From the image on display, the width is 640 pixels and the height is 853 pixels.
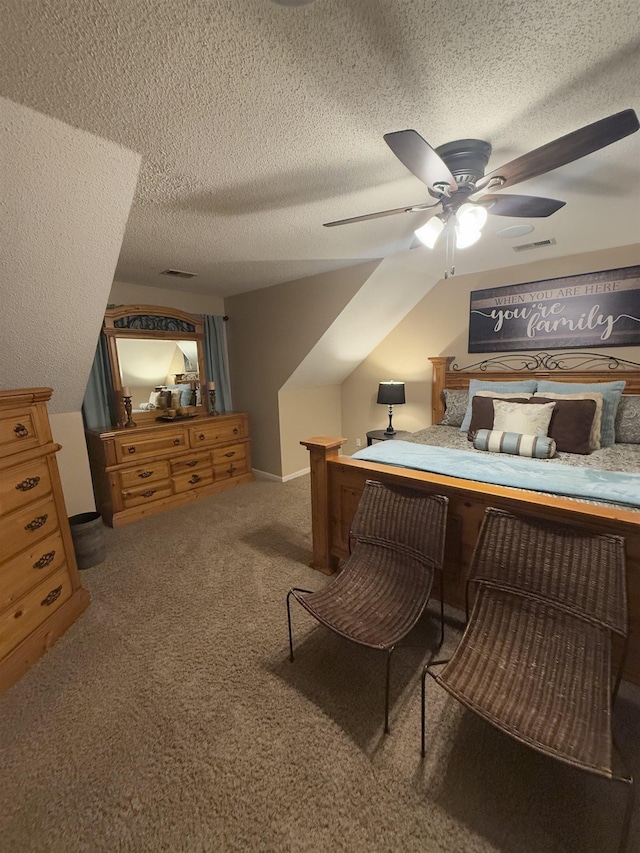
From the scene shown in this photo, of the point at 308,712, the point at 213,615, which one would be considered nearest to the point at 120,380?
the point at 213,615

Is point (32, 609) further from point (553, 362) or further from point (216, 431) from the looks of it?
point (553, 362)

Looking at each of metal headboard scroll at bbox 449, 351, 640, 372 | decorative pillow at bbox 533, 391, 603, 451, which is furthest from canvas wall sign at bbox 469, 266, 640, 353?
decorative pillow at bbox 533, 391, 603, 451

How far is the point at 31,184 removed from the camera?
1403mm

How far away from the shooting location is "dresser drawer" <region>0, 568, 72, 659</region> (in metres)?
1.59

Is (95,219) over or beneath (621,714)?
over

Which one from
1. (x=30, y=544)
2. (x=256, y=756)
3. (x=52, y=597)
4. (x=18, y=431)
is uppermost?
(x=18, y=431)

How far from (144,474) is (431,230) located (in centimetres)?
298

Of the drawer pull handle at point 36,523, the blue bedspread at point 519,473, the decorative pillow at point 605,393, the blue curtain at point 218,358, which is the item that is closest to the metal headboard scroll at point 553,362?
the decorative pillow at point 605,393

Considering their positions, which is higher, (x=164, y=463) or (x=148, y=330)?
(x=148, y=330)

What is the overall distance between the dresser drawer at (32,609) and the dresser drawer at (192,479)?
151 cm

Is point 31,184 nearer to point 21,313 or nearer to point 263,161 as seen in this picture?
point 21,313

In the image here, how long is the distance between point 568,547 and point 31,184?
259 cm

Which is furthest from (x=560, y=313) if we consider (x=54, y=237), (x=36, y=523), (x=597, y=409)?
(x=36, y=523)

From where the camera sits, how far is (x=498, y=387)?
3.07 m
